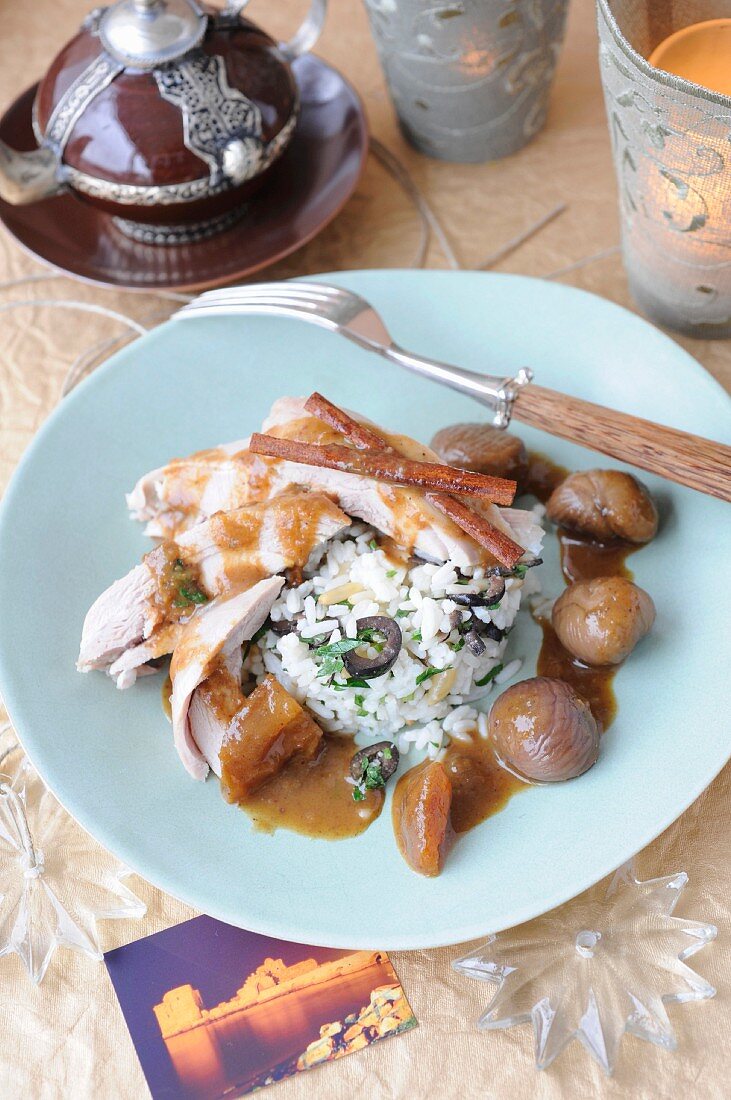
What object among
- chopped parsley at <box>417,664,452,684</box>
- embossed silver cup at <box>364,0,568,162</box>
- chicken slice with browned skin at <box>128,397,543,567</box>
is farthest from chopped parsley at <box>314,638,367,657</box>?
embossed silver cup at <box>364,0,568,162</box>

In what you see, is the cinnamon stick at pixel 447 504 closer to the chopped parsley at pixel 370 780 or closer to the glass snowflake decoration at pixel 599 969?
the chopped parsley at pixel 370 780

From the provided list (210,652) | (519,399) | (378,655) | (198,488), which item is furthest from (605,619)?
(198,488)

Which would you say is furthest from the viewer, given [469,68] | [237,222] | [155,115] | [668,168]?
[237,222]

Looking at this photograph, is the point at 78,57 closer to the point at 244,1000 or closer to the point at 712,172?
the point at 712,172

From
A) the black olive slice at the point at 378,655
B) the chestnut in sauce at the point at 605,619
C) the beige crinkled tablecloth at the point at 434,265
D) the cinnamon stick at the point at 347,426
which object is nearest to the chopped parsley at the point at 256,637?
the black olive slice at the point at 378,655

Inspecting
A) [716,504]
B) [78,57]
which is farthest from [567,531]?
[78,57]

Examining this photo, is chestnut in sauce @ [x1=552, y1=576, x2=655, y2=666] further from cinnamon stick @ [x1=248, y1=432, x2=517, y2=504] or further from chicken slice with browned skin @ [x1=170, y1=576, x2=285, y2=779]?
chicken slice with browned skin @ [x1=170, y1=576, x2=285, y2=779]

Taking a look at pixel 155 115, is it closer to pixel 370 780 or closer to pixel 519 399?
pixel 519 399
